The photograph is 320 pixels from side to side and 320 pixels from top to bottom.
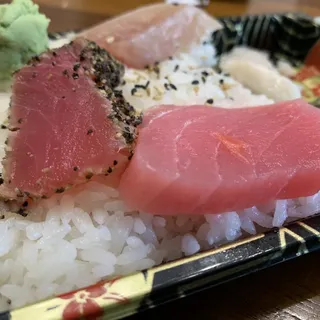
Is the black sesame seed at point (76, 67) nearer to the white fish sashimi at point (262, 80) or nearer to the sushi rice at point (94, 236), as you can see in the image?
the sushi rice at point (94, 236)

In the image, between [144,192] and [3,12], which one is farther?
[3,12]

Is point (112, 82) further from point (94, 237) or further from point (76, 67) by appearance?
point (94, 237)

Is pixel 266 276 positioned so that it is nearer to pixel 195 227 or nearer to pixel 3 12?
pixel 195 227

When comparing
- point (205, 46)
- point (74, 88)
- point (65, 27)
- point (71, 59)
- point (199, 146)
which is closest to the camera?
point (199, 146)

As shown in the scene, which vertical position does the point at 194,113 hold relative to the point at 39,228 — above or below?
above

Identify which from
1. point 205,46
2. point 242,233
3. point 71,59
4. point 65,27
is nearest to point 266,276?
point 242,233

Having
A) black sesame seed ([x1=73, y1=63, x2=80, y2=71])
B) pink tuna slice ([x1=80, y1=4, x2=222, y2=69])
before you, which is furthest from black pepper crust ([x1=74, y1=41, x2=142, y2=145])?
pink tuna slice ([x1=80, y1=4, x2=222, y2=69])

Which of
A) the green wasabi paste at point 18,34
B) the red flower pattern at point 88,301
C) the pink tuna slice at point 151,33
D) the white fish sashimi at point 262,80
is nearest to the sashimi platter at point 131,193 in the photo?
the red flower pattern at point 88,301
